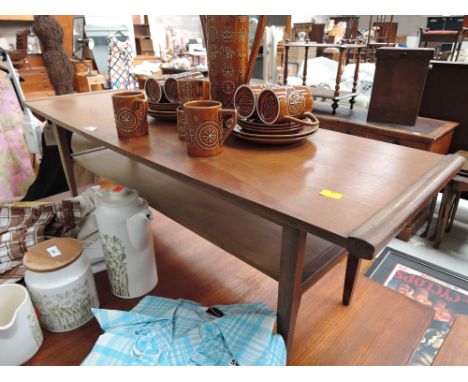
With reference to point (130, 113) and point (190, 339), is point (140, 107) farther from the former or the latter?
point (190, 339)

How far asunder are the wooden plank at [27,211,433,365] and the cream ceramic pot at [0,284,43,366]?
34 mm

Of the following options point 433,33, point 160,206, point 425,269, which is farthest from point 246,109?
point 433,33

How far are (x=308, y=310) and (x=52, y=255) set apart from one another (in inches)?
27.0

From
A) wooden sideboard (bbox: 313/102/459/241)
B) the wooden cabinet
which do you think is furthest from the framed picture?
the wooden cabinet

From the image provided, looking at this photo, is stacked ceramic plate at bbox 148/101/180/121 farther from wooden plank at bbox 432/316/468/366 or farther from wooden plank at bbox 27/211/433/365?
wooden plank at bbox 432/316/468/366

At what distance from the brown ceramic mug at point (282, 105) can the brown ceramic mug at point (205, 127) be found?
0.07 metres

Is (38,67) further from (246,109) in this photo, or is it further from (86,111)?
(246,109)

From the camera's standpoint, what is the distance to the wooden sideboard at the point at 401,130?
191 centimetres

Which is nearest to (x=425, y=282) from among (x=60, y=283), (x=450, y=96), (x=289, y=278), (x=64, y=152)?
(x=450, y=96)

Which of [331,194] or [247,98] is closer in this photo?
[331,194]

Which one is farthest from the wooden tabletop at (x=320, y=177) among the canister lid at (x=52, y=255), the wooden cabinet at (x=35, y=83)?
the wooden cabinet at (x=35, y=83)

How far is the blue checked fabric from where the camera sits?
671 mm

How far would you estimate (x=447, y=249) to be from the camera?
1.93m

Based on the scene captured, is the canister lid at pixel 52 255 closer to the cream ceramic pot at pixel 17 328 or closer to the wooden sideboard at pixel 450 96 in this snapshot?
the cream ceramic pot at pixel 17 328
